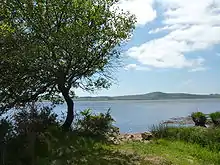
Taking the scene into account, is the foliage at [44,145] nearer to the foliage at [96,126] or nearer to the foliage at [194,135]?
the foliage at [96,126]

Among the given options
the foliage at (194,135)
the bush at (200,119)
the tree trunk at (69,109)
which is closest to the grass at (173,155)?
the foliage at (194,135)

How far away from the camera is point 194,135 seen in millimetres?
14438

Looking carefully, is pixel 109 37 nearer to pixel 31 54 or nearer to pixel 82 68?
pixel 82 68

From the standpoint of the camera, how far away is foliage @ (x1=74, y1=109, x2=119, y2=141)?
13.7 meters

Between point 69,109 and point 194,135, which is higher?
point 69,109

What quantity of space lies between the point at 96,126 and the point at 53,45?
171 inches

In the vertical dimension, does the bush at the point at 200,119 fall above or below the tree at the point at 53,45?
below

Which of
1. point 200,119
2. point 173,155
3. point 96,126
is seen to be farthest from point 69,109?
point 200,119

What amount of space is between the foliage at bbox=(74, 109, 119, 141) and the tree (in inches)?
27.9

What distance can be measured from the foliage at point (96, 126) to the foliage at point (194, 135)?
7.06 ft

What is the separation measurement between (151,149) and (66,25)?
17.2ft

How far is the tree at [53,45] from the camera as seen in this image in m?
10.4

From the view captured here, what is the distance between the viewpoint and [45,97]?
1366 centimetres

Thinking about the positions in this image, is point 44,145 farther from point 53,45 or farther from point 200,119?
point 200,119
